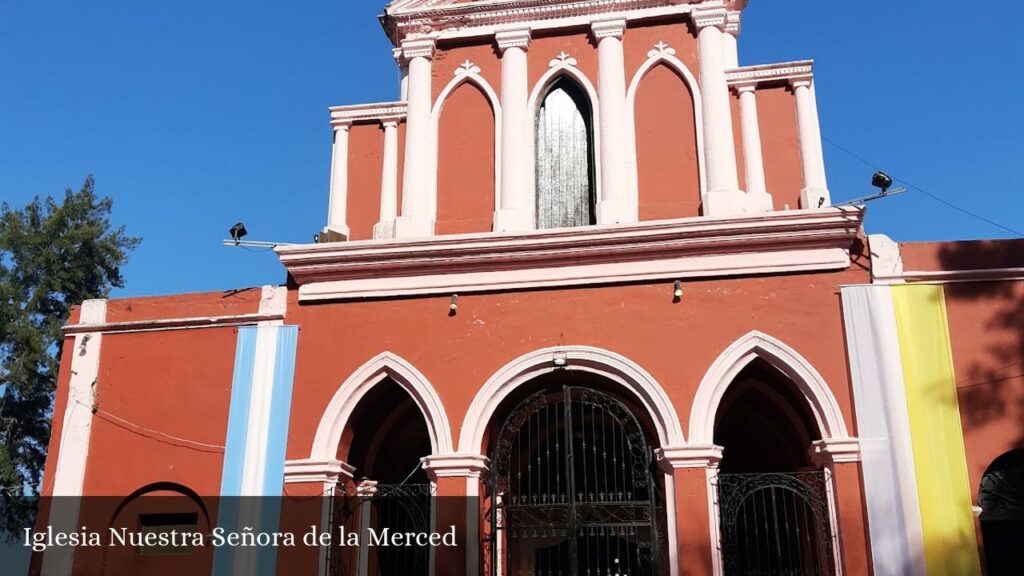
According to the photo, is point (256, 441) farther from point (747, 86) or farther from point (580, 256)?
point (747, 86)

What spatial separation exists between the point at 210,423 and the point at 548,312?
4.21 m

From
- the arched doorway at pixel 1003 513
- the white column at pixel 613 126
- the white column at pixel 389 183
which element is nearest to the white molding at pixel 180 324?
the white column at pixel 389 183

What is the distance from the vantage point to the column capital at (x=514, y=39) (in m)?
13.0

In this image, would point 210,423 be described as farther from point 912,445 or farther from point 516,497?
point 912,445

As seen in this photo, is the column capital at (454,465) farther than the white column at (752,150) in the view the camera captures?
No

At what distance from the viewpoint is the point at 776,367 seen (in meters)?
11.0

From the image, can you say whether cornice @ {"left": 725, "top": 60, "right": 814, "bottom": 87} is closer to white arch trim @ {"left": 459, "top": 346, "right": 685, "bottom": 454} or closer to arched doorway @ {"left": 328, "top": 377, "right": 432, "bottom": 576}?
white arch trim @ {"left": 459, "top": 346, "right": 685, "bottom": 454}

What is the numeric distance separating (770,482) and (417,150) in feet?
19.2

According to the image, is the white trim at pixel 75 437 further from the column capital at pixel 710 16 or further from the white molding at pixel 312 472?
the column capital at pixel 710 16

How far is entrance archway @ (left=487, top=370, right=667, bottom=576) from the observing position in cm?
1100

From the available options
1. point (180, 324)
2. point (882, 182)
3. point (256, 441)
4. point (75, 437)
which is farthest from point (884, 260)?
point (75, 437)

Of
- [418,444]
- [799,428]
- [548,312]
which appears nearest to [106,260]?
[418,444]

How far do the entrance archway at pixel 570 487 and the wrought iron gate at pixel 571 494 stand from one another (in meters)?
0.01

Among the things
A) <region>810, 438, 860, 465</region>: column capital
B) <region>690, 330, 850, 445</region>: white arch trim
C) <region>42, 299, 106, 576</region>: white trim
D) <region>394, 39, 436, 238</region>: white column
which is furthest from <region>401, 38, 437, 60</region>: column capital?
<region>810, 438, 860, 465</region>: column capital
